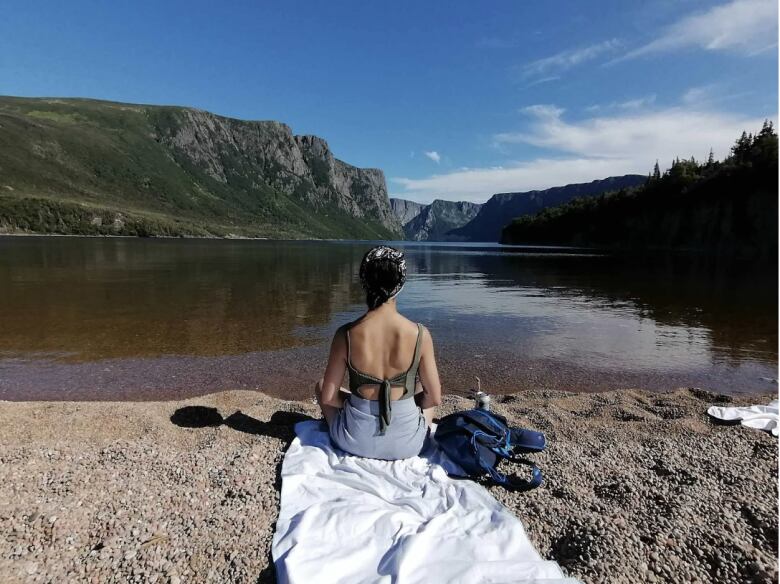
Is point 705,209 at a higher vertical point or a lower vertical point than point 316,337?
higher

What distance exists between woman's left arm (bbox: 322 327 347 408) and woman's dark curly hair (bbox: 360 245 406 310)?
57 centimetres

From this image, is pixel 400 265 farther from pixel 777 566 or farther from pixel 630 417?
pixel 630 417

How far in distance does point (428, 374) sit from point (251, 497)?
2.48 metres

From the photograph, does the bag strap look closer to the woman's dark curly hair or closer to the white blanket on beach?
the white blanket on beach

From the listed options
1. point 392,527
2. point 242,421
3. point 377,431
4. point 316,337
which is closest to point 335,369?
point 377,431

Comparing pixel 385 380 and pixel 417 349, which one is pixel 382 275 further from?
pixel 385 380

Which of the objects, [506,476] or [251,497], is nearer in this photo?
[251,497]

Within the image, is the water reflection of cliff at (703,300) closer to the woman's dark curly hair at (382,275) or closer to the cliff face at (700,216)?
the woman's dark curly hair at (382,275)

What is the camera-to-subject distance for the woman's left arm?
5.28 metres

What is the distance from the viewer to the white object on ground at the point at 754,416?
Answer: 298 inches

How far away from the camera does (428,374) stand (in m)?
5.46

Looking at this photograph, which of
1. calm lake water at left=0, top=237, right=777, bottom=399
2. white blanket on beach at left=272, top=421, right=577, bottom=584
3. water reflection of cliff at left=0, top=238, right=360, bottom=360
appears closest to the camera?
white blanket on beach at left=272, top=421, right=577, bottom=584

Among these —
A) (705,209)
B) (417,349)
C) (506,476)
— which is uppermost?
(705,209)

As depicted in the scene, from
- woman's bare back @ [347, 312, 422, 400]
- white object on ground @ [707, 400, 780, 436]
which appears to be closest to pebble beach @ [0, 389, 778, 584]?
white object on ground @ [707, 400, 780, 436]
